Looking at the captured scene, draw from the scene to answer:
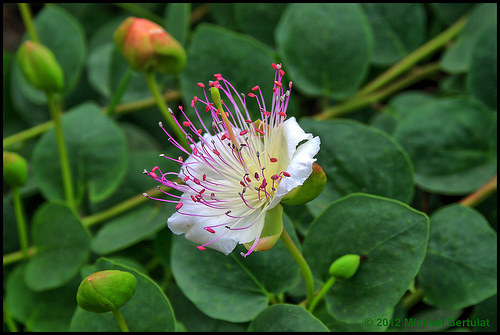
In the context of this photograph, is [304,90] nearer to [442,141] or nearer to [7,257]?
[442,141]

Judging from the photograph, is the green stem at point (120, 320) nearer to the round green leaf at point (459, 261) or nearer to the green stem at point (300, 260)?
the green stem at point (300, 260)

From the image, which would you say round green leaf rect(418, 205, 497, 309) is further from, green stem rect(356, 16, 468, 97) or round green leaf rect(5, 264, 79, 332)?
round green leaf rect(5, 264, 79, 332)

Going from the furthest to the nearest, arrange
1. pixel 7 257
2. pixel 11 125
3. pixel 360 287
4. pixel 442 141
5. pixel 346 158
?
pixel 11 125
pixel 7 257
pixel 442 141
pixel 346 158
pixel 360 287

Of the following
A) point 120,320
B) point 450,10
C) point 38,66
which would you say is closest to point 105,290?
point 120,320

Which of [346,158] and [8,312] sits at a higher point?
[346,158]

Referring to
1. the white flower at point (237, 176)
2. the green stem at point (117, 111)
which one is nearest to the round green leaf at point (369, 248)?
the white flower at point (237, 176)

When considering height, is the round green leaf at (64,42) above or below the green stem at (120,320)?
above

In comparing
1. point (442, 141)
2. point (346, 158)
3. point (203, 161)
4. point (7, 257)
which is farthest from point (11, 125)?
point (442, 141)
